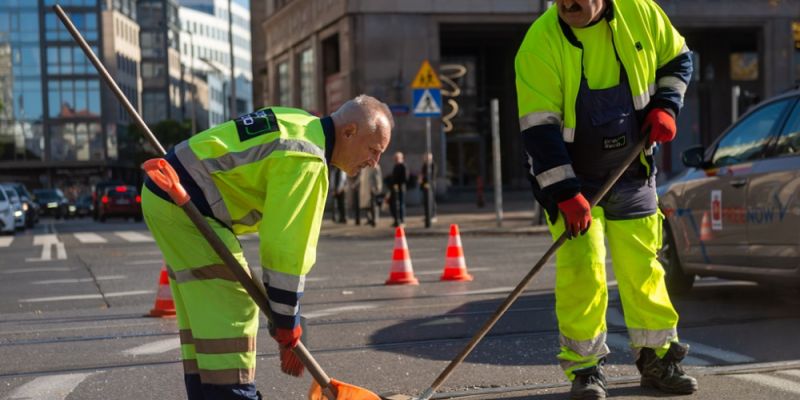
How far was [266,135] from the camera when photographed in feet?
12.4

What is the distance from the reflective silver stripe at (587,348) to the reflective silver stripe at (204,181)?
185cm

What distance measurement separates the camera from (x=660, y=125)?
497cm

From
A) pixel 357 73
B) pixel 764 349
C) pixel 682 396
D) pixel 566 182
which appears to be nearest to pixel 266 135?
pixel 566 182

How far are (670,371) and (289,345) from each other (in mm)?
2133

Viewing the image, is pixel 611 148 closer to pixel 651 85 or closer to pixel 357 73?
pixel 651 85

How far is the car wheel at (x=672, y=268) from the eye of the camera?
8.80 m

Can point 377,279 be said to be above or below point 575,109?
below

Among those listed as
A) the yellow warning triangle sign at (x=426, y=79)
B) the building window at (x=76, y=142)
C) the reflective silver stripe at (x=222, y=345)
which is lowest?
the reflective silver stripe at (x=222, y=345)

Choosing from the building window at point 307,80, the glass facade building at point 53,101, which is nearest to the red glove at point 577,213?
the building window at point 307,80

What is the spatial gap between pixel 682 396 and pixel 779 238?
266 cm

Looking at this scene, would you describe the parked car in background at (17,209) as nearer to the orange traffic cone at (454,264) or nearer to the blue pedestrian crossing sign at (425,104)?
the blue pedestrian crossing sign at (425,104)

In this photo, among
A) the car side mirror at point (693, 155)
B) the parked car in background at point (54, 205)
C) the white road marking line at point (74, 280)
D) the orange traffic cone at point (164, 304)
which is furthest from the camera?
the parked car in background at point (54, 205)

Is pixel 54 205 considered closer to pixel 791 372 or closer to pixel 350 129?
pixel 791 372

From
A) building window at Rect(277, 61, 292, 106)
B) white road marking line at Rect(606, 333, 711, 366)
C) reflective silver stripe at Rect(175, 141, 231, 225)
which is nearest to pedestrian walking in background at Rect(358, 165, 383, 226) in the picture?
white road marking line at Rect(606, 333, 711, 366)
